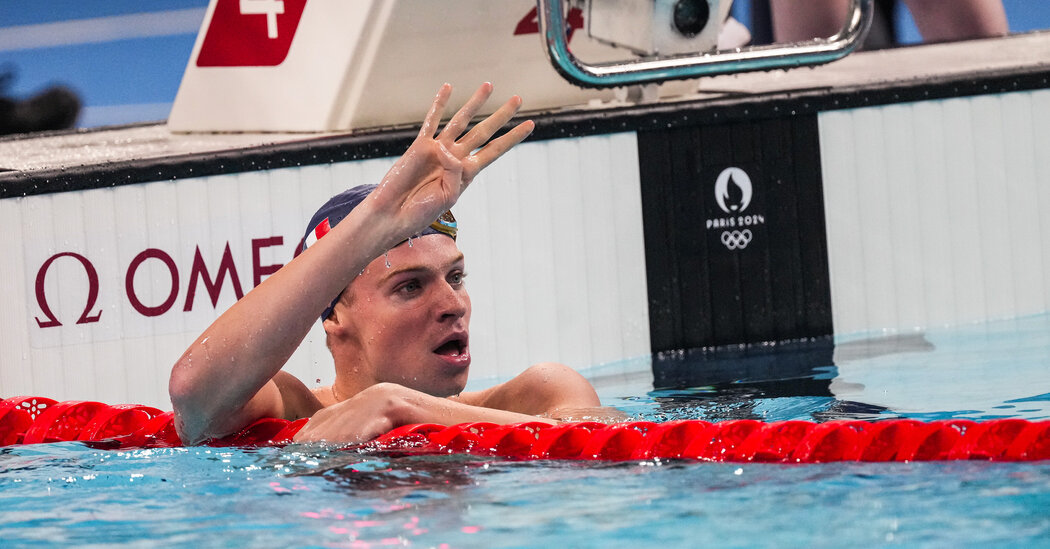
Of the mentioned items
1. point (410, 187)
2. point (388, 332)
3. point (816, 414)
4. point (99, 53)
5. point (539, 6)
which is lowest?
point (816, 414)

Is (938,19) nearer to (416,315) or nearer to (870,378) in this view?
(870,378)

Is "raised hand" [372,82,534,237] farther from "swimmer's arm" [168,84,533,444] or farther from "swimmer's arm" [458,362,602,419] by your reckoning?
"swimmer's arm" [458,362,602,419]

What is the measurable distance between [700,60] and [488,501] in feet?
8.11

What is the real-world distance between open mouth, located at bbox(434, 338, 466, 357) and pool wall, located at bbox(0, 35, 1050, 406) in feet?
5.75

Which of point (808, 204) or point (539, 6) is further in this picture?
point (808, 204)

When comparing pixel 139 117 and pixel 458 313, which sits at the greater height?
pixel 139 117

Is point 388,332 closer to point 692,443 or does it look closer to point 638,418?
point 692,443

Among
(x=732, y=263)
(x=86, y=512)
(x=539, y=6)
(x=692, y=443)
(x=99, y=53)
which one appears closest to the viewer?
(x=86, y=512)

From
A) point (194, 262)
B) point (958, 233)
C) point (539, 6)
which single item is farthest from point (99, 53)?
point (958, 233)

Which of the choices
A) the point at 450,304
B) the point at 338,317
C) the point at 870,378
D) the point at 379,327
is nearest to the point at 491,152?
the point at 450,304

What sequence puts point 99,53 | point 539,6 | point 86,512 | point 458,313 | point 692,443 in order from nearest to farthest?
point 86,512 → point 692,443 → point 458,313 → point 539,6 → point 99,53

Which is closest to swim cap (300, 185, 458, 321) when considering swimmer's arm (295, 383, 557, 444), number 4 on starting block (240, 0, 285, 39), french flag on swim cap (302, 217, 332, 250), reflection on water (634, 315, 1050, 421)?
french flag on swim cap (302, 217, 332, 250)

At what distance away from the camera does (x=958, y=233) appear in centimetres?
442

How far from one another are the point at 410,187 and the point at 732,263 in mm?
2451
